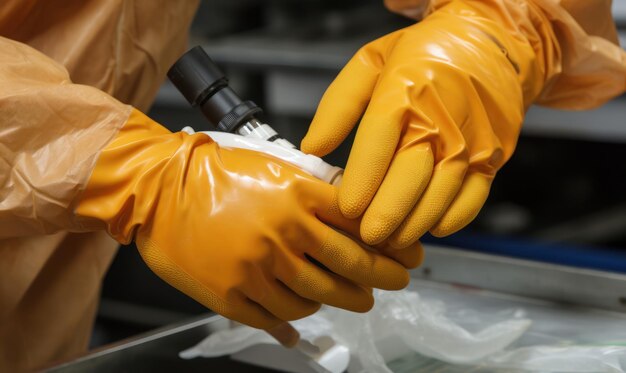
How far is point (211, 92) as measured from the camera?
927 millimetres

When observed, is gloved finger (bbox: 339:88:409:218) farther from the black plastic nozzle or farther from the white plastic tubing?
→ the black plastic nozzle

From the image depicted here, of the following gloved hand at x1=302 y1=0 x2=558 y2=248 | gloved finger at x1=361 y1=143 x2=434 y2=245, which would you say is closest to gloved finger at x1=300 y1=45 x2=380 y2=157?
gloved hand at x1=302 y1=0 x2=558 y2=248

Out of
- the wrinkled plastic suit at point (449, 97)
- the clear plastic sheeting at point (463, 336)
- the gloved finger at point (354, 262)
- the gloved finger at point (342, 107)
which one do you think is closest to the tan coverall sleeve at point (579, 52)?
the wrinkled plastic suit at point (449, 97)

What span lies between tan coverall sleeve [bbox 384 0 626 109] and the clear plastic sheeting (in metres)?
0.32

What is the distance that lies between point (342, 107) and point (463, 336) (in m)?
0.33

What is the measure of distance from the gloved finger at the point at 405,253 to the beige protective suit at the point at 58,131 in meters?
0.31

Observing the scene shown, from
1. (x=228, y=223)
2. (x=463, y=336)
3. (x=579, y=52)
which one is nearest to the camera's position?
(x=228, y=223)

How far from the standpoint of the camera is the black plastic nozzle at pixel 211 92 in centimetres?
91

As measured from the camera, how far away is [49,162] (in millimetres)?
832

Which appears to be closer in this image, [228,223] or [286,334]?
[228,223]

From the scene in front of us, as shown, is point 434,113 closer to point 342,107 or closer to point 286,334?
point 342,107

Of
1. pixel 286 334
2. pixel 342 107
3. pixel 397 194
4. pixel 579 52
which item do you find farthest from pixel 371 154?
pixel 579 52

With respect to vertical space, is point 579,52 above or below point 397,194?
below

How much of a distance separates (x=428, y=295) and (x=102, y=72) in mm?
553
